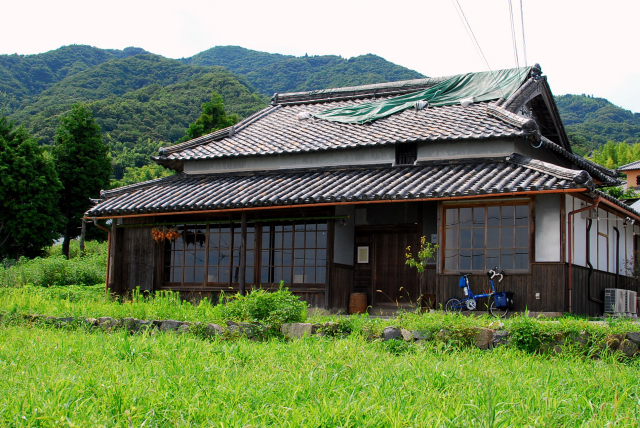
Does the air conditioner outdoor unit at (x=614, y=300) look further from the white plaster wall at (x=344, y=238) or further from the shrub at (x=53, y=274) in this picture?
the shrub at (x=53, y=274)

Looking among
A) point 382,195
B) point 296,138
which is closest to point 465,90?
point 296,138

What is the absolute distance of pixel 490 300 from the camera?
1187cm

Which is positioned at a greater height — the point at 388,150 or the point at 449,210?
the point at 388,150

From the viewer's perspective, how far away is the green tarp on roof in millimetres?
15758

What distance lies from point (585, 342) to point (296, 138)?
10028 millimetres

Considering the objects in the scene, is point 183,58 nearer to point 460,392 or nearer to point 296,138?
point 296,138

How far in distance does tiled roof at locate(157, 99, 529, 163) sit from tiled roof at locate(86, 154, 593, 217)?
60cm

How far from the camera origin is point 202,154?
1672cm

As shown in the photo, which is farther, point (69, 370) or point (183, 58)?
point (183, 58)

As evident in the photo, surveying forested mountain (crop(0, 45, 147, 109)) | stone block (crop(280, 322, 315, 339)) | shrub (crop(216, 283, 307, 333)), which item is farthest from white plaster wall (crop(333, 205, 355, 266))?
forested mountain (crop(0, 45, 147, 109))

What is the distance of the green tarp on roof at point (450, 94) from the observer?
15758 millimetres

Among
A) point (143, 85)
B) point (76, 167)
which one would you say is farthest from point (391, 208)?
point (143, 85)

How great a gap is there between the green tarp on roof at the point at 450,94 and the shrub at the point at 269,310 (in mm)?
7792

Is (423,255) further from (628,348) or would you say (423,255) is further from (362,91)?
(362,91)
